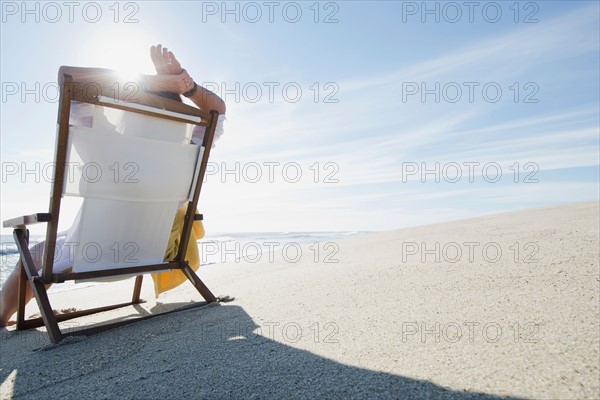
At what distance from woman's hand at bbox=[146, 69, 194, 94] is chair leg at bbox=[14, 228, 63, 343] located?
1.29 metres

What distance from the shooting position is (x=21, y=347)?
2311 millimetres

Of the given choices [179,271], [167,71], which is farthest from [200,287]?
[167,71]

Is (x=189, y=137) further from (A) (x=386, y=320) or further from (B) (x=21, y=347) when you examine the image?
(A) (x=386, y=320)

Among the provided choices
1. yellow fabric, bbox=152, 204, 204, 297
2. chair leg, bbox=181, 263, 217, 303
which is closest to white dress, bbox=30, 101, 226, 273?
yellow fabric, bbox=152, 204, 204, 297

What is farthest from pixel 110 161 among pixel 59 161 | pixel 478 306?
pixel 478 306

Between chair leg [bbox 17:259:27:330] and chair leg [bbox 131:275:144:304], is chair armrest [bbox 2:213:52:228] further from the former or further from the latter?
chair leg [bbox 131:275:144:304]

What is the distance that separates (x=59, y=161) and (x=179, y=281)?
1238 mm

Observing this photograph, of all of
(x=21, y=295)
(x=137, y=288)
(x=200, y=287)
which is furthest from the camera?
(x=137, y=288)

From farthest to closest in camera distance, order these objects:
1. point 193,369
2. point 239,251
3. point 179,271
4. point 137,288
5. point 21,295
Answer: point 239,251 < point 137,288 < point 179,271 < point 21,295 < point 193,369

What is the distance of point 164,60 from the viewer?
2520 millimetres

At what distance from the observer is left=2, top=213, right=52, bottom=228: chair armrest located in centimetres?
228

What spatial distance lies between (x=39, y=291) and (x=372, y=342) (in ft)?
6.37

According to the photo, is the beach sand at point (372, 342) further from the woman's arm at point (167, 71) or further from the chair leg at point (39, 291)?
the woman's arm at point (167, 71)

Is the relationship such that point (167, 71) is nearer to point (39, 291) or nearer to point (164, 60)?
point (164, 60)
